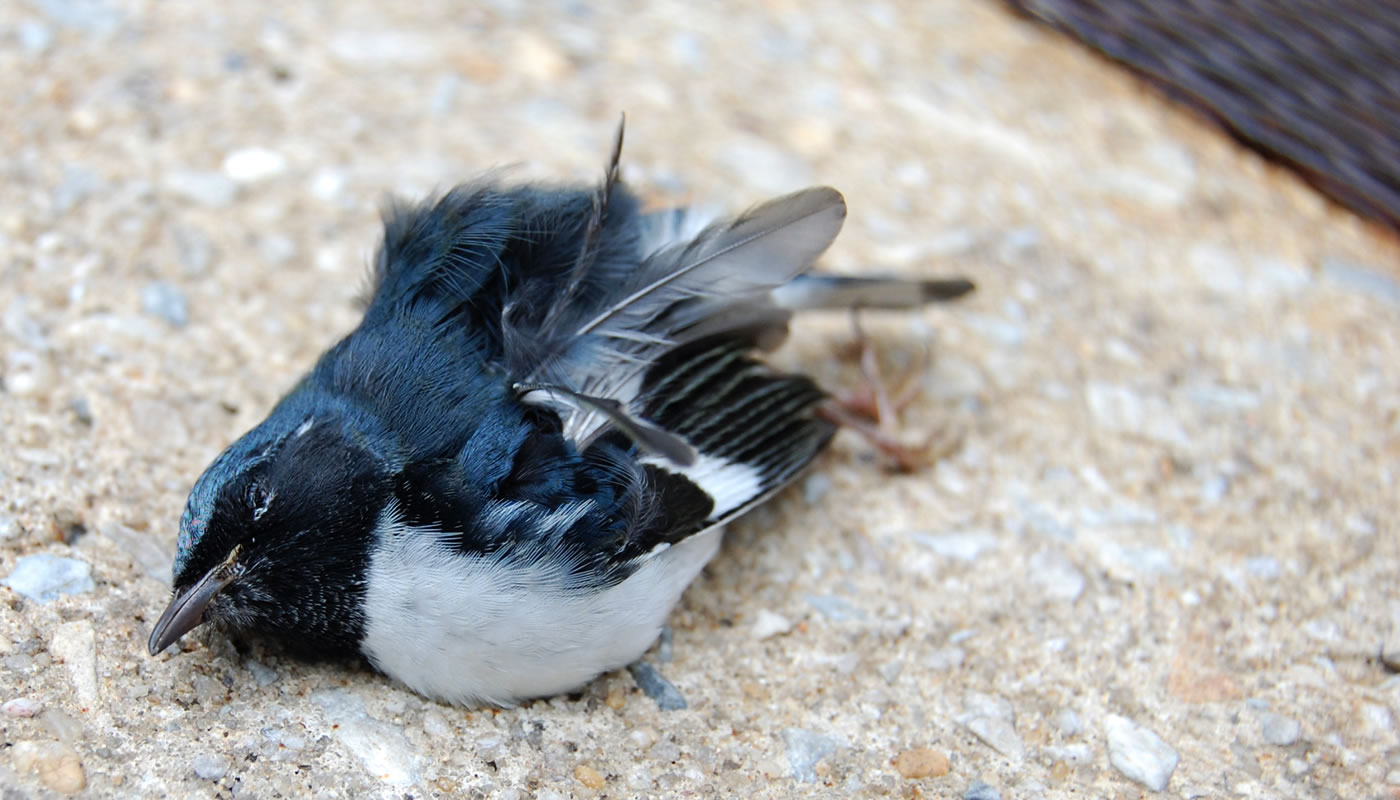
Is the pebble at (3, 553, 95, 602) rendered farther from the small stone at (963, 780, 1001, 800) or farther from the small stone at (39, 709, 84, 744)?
the small stone at (963, 780, 1001, 800)

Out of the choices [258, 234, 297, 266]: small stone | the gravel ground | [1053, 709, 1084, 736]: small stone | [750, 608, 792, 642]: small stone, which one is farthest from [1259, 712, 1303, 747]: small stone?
[258, 234, 297, 266]: small stone

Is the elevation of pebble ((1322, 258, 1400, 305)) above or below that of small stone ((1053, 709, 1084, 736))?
above

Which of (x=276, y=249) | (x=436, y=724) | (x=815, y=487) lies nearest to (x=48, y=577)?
(x=436, y=724)

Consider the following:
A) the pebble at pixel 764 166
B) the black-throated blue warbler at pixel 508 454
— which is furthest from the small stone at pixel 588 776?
the pebble at pixel 764 166

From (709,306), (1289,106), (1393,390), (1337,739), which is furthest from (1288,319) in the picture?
(709,306)

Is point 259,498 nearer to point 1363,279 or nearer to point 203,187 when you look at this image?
point 203,187
